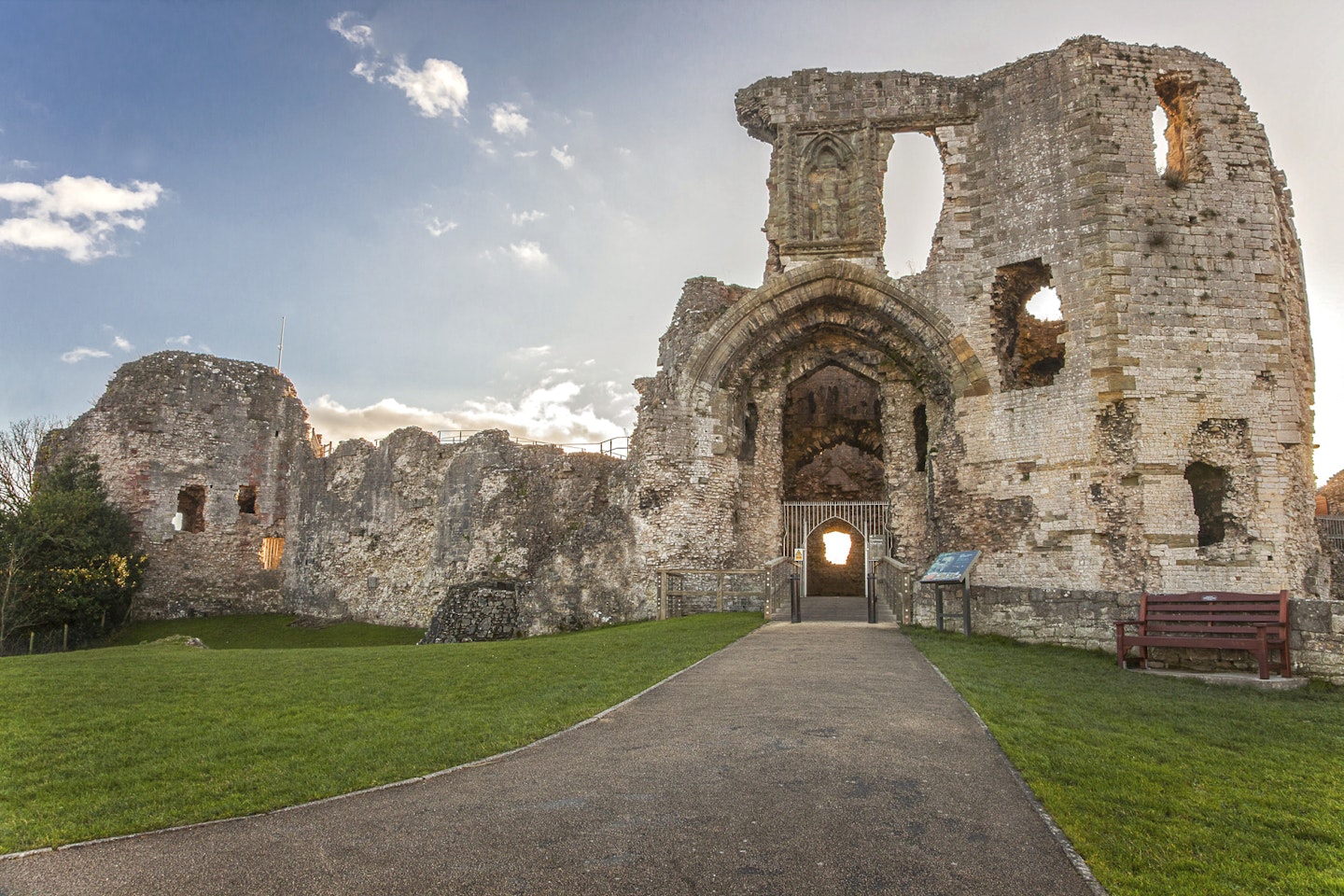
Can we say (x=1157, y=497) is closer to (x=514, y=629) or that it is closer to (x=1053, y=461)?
(x=1053, y=461)

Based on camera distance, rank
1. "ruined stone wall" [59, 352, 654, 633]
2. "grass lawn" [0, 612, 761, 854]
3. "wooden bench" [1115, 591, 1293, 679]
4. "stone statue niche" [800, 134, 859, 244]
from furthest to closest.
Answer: "ruined stone wall" [59, 352, 654, 633]
"stone statue niche" [800, 134, 859, 244]
"wooden bench" [1115, 591, 1293, 679]
"grass lawn" [0, 612, 761, 854]

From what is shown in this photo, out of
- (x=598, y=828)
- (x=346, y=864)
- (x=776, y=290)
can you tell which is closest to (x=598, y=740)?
(x=598, y=828)

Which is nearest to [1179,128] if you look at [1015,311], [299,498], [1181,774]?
[1015,311]

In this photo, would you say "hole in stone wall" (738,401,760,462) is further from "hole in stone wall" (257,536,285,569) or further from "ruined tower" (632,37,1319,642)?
"hole in stone wall" (257,536,285,569)

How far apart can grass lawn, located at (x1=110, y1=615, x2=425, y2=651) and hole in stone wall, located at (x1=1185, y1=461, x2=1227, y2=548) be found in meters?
15.6

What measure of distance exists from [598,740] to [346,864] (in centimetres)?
219

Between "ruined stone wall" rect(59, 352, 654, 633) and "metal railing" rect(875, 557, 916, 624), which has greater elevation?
"ruined stone wall" rect(59, 352, 654, 633)

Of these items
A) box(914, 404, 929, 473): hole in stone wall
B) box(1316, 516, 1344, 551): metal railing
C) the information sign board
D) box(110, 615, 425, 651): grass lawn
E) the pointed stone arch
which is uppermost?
the pointed stone arch

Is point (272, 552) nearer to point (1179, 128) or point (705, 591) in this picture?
point (705, 591)

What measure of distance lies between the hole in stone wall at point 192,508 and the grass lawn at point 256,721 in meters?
13.9

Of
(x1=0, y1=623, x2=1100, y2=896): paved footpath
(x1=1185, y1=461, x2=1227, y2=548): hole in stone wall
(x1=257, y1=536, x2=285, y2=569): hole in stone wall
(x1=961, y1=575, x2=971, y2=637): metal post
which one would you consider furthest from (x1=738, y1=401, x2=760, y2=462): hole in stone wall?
(x1=257, y1=536, x2=285, y2=569): hole in stone wall

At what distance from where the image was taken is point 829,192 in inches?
706

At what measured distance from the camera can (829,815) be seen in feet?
13.4

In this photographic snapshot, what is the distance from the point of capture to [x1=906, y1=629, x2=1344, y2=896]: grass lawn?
3594mm
